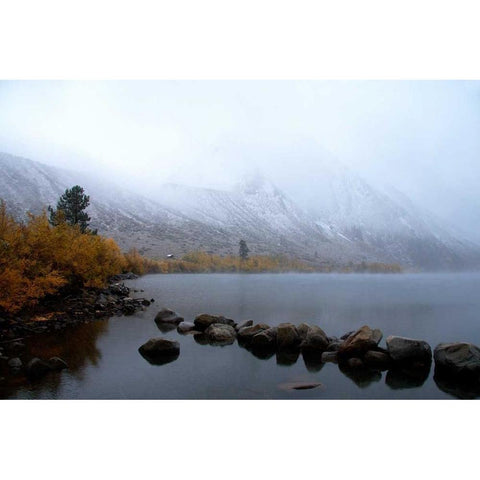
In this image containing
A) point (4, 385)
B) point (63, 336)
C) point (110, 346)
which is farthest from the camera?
point (63, 336)

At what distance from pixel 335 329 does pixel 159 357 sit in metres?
16.1

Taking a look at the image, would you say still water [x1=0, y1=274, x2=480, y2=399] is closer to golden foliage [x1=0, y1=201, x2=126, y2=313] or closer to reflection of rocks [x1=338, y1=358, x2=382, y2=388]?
reflection of rocks [x1=338, y1=358, x2=382, y2=388]

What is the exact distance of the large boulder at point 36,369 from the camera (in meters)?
17.7

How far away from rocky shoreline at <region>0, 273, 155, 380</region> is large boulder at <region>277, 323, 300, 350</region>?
39.3 ft

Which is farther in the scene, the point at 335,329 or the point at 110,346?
the point at 335,329

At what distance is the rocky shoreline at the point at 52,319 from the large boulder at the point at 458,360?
1806 cm

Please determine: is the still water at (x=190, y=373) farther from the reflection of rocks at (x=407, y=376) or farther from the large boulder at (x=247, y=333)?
the large boulder at (x=247, y=333)

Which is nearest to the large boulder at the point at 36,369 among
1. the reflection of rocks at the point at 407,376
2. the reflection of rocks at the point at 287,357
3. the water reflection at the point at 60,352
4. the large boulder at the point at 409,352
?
the water reflection at the point at 60,352

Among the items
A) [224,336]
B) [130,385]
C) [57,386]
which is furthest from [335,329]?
[57,386]

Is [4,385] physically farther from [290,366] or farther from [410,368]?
[410,368]

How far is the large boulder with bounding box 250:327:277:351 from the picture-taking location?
25078mm

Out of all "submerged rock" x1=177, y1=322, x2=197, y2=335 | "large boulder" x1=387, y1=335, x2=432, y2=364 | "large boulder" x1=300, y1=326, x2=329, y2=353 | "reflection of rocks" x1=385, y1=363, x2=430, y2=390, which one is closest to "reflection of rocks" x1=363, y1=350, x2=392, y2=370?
"large boulder" x1=387, y1=335, x2=432, y2=364

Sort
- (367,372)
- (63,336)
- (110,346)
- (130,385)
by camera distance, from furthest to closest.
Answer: (63,336) → (110,346) → (367,372) → (130,385)

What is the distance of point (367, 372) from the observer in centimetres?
2025
